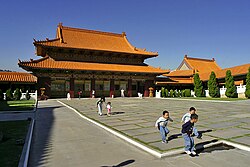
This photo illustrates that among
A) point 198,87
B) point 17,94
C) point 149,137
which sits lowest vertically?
point 149,137

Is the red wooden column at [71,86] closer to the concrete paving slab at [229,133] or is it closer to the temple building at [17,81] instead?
the temple building at [17,81]

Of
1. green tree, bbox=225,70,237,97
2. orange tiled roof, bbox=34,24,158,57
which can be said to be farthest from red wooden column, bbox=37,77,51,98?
green tree, bbox=225,70,237,97

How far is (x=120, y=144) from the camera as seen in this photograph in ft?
18.8

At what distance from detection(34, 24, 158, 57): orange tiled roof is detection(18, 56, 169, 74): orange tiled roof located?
213cm

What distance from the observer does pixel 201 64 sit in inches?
1650

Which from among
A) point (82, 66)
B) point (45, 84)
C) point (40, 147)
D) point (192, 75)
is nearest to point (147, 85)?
point (192, 75)

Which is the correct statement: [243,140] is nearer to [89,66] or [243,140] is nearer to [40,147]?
[40,147]

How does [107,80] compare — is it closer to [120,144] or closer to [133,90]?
[133,90]

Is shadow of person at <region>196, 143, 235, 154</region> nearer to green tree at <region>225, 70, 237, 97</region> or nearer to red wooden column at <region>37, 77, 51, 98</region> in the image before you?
green tree at <region>225, 70, 237, 97</region>

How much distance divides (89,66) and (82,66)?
38.1 inches

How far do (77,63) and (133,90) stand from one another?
32.2ft

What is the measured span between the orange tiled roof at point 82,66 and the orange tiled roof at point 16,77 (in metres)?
2.70

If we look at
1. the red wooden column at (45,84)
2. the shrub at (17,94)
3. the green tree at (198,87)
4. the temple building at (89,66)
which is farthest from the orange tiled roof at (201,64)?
the shrub at (17,94)

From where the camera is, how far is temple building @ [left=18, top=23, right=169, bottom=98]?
25031 millimetres
